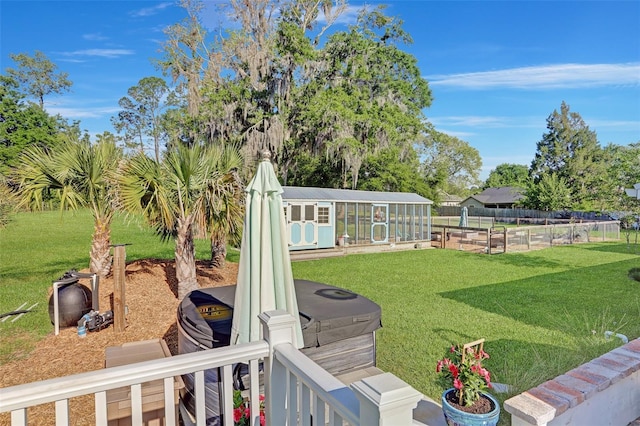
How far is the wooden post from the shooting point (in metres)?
4.94

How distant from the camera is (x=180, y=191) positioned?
5770 mm

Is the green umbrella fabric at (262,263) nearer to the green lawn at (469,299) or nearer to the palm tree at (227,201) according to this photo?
the green lawn at (469,299)

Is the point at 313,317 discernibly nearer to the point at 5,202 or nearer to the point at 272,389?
the point at 272,389

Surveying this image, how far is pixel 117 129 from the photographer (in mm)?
42344

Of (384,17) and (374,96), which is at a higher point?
(384,17)

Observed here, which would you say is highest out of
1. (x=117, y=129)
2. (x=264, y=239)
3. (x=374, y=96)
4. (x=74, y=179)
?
(x=117, y=129)

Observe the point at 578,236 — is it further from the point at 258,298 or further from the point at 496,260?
the point at 258,298

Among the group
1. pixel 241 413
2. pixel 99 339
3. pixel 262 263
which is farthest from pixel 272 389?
pixel 99 339

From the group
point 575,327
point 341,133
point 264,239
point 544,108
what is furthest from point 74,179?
point 544,108

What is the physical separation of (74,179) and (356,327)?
605 cm

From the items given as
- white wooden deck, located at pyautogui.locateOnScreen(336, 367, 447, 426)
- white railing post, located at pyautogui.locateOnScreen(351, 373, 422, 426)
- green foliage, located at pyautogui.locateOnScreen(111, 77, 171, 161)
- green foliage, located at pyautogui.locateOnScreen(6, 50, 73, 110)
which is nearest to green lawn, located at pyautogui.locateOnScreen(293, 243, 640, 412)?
white wooden deck, located at pyautogui.locateOnScreen(336, 367, 447, 426)

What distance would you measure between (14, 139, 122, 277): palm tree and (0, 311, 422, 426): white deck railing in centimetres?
529

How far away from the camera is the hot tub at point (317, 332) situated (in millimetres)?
2994

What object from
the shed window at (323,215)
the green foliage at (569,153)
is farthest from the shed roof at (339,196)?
the green foliage at (569,153)
